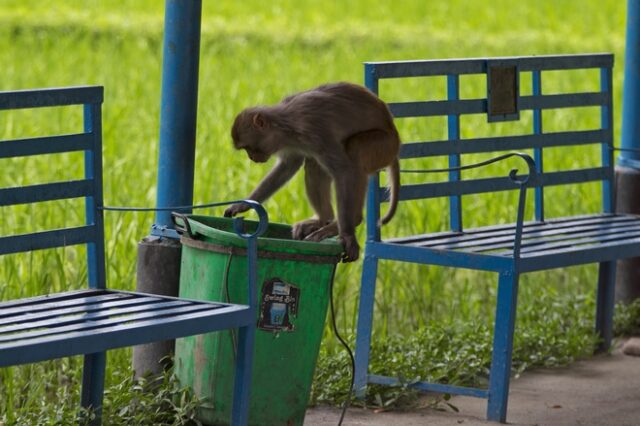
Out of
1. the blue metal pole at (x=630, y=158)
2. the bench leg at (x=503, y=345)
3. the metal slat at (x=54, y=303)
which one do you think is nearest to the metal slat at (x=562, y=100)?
the blue metal pole at (x=630, y=158)

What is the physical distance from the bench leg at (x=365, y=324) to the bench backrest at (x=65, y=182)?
123 cm

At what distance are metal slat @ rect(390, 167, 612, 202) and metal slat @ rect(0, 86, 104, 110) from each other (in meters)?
1.44

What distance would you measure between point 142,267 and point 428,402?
1.27 metres

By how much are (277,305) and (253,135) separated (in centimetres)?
66

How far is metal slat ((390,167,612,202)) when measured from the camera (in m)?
5.35

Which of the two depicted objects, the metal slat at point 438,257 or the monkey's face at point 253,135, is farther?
the metal slat at point 438,257

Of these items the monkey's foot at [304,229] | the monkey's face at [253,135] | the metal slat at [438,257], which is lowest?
→ the metal slat at [438,257]

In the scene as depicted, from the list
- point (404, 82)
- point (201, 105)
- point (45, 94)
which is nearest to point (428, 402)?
point (45, 94)

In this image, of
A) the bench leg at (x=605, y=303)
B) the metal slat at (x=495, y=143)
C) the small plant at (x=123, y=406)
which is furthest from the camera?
the bench leg at (x=605, y=303)

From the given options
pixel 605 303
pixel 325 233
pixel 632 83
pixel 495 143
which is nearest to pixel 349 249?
pixel 325 233

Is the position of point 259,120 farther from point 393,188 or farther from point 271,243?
point 393,188

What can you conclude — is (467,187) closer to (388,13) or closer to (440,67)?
(440,67)

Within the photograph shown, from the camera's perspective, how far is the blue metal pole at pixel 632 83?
6.52 metres

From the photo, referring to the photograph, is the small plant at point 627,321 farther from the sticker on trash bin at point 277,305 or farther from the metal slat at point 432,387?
the sticker on trash bin at point 277,305
